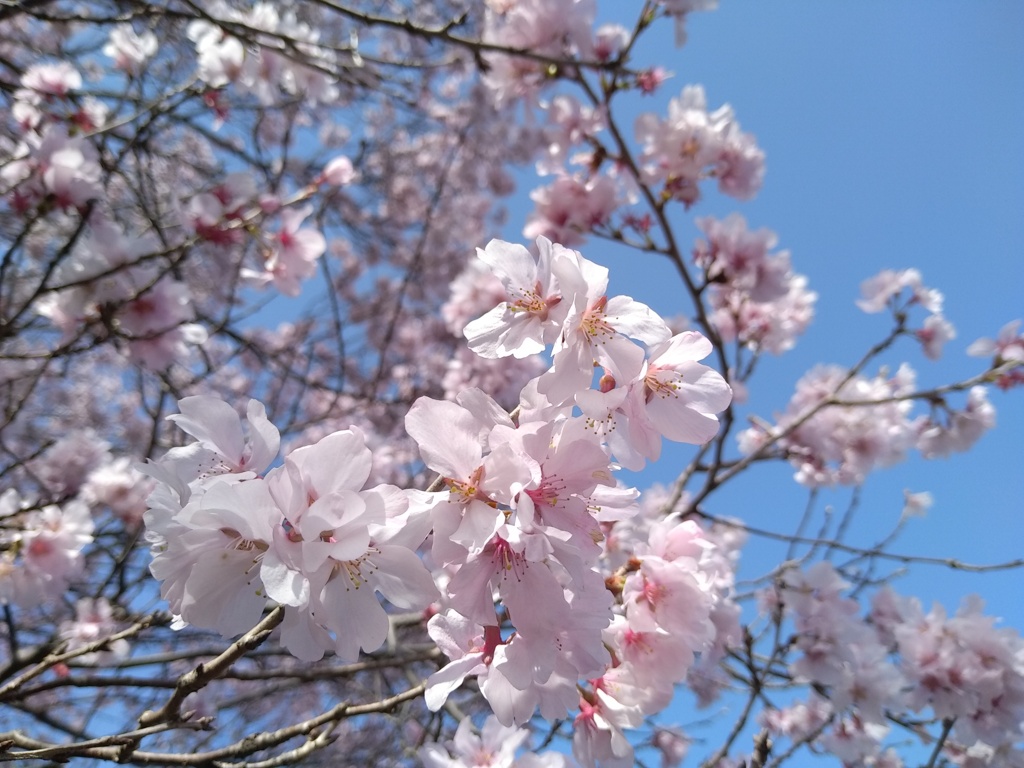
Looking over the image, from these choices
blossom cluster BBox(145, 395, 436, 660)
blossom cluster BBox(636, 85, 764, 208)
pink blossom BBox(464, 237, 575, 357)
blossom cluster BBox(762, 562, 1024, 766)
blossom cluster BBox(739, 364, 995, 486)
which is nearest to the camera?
blossom cluster BBox(145, 395, 436, 660)

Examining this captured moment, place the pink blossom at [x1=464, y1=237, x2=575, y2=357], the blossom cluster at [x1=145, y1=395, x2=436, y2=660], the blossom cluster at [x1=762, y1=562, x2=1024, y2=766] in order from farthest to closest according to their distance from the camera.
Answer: the blossom cluster at [x1=762, y1=562, x2=1024, y2=766] → the pink blossom at [x1=464, y1=237, x2=575, y2=357] → the blossom cluster at [x1=145, y1=395, x2=436, y2=660]

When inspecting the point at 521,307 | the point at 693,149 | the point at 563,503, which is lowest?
the point at 563,503

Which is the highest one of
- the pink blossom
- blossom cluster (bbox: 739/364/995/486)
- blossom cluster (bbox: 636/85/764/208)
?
blossom cluster (bbox: 636/85/764/208)

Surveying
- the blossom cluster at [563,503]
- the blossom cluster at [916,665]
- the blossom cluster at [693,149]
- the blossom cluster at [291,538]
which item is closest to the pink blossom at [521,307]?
the blossom cluster at [563,503]

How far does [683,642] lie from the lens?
4.12ft

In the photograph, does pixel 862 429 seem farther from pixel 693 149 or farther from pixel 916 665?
pixel 693 149

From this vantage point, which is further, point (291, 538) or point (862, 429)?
point (862, 429)

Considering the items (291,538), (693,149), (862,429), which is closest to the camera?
(291,538)

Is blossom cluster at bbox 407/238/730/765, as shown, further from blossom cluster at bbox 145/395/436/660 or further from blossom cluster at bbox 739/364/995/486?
blossom cluster at bbox 739/364/995/486

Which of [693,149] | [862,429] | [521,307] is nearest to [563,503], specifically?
[521,307]

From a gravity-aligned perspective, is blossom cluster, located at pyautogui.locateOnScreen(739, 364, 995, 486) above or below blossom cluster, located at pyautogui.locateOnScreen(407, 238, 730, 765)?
above

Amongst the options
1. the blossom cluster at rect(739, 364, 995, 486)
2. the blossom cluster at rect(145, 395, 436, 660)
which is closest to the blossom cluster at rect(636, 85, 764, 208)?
the blossom cluster at rect(739, 364, 995, 486)

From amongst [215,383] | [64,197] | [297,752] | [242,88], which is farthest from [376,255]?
[297,752]

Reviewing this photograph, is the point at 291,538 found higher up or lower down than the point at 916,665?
lower down
